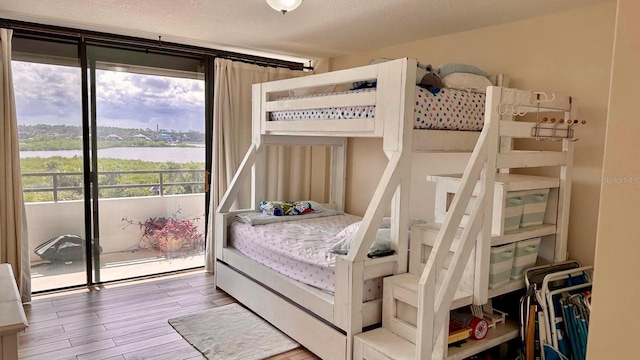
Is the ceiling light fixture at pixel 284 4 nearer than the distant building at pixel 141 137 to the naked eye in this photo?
Yes

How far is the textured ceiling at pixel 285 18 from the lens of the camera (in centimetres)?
282

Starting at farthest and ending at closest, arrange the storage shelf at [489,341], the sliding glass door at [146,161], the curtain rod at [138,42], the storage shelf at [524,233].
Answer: the sliding glass door at [146,161] < the curtain rod at [138,42] < the storage shelf at [524,233] < the storage shelf at [489,341]

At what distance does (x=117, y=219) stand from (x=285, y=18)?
2.41 meters

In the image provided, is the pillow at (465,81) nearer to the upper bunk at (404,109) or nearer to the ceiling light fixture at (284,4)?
the upper bunk at (404,109)

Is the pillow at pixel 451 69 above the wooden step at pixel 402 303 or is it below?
above

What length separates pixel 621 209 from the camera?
0.67m

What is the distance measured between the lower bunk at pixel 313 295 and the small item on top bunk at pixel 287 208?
0.35 m

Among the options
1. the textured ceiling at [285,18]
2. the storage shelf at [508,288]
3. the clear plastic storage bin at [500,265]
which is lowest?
the storage shelf at [508,288]

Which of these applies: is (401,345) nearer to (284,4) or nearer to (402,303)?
(402,303)

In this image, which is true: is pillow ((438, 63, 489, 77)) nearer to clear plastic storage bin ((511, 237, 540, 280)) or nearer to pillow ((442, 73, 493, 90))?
pillow ((442, 73, 493, 90))

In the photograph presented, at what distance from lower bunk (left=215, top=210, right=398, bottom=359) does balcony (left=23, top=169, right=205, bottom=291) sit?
37.2 inches

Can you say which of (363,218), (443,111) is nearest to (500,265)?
(363,218)

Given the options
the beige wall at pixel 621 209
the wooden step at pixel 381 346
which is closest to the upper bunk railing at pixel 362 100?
the wooden step at pixel 381 346

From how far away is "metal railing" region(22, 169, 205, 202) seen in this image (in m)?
3.66
